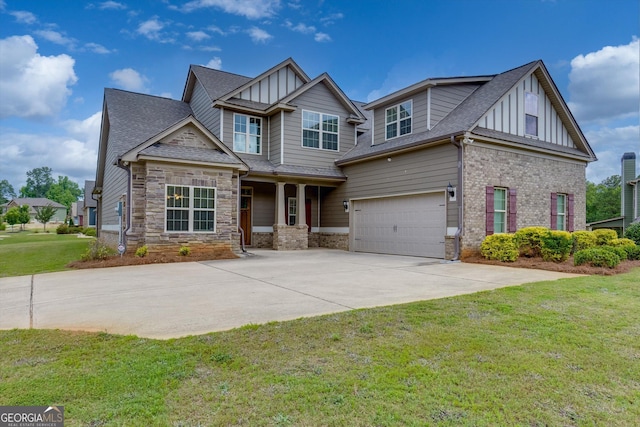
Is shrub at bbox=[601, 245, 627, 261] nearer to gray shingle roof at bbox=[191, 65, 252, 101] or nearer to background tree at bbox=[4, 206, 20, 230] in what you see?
gray shingle roof at bbox=[191, 65, 252, 101]

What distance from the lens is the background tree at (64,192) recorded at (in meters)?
80.8

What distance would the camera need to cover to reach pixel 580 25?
1727 centimetres

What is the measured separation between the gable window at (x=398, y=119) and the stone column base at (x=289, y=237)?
5.47m

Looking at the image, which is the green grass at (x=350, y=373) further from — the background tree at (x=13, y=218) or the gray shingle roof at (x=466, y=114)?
the background tree at (x=13, y=218)

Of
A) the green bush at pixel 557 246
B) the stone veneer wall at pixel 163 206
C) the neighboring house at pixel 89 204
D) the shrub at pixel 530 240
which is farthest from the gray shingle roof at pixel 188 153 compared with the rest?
the neighboring house at pixel 89 204

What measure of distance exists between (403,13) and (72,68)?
56.0ft

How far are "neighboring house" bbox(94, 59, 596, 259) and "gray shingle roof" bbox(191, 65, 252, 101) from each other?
0.10 metres

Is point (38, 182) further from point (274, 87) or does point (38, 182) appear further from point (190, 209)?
point (190, 209)

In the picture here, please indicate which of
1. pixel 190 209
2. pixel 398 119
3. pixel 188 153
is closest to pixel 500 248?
pixel 398 119

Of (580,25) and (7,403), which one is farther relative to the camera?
(580,25)

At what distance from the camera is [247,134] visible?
16203 millimetres

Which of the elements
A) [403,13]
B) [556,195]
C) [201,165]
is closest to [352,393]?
[201,165]

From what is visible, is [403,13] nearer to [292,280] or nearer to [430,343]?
[292,280]

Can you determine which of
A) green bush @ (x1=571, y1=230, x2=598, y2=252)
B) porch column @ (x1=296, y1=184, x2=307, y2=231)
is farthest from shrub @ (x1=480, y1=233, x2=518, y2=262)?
porch column @ (x1=296, y1=184, x2=307, y2=231)
